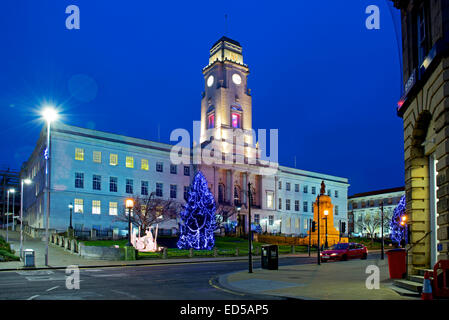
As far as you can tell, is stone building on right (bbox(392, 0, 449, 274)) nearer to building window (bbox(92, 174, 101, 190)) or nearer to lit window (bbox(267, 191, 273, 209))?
building window (bbox(92, 174, 101, 190))

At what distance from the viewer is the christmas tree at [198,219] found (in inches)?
1773

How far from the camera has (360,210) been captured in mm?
126812

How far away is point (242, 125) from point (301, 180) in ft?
68.8

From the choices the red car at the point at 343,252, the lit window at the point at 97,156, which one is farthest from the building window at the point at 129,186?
the red car at the point at 343,252

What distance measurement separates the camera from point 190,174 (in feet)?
265

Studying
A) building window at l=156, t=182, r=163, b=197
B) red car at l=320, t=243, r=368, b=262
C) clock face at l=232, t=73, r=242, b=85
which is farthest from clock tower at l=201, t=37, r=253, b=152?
red car at l=320, t=243, r=368, b=262

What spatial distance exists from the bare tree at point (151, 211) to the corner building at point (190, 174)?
3.27 m

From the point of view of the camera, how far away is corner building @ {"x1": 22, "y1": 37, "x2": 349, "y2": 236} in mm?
65000

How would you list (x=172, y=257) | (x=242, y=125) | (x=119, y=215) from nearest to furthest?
(x=172, y=257)
(x=119, y=215)
(x=242, y=125)

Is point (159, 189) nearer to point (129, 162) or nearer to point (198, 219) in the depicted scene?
point (129, 162)

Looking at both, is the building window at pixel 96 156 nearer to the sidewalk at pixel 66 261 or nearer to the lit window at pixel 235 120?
the sidewalk at pixel 66 261
